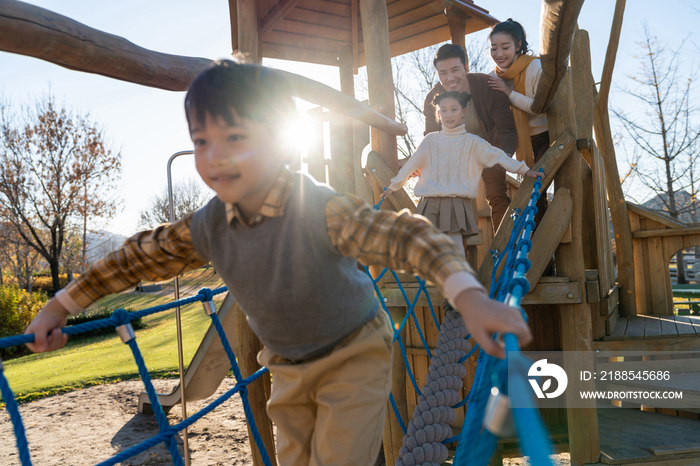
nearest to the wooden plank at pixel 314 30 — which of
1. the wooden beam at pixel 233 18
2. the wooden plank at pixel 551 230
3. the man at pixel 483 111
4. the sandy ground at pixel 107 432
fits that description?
the wooden beam at pixel 233 18

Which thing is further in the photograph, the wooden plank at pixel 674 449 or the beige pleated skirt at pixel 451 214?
the wooden plank at pixel 674 449

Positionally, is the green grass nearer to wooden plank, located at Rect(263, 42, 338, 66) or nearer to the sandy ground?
the sandy ground

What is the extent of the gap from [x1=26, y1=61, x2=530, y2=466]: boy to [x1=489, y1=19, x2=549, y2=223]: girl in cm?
248

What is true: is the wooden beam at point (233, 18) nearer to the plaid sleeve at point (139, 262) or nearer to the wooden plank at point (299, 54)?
the wooden plank at point (299, 54)

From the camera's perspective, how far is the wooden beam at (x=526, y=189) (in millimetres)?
2752

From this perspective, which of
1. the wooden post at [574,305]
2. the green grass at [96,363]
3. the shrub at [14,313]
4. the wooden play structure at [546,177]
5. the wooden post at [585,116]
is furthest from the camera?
the shrub at [14,313]

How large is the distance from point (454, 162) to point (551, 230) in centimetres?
78

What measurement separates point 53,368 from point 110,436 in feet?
15.6

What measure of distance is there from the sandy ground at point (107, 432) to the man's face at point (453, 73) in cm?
314

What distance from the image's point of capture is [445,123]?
2797 millimetres

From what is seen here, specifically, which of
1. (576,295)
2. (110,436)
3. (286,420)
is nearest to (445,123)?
(576,295)

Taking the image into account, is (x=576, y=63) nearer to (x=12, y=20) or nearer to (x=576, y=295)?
(x=576, y=295)

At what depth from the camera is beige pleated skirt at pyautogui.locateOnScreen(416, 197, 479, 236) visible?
2.70m

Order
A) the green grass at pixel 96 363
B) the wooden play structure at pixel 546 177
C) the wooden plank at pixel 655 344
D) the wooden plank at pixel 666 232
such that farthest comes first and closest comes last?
the green grass at pixel 96 363 → the wooden plank at pixel 666 232 → the wooden plank at pixel 655 344 → the wooden play structure at pixel 546 177
